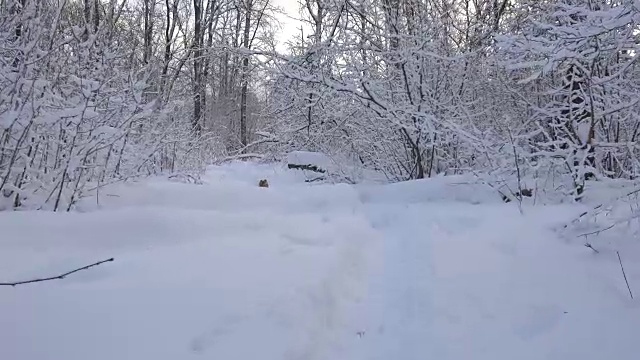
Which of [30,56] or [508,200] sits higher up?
[30,56]

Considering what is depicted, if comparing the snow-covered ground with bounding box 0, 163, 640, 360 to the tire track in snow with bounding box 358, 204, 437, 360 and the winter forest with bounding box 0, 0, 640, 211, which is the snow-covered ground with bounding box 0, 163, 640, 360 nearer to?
the tire track in snow with bounding box 358, 204, 437, 360

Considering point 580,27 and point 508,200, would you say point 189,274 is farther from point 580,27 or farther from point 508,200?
point 508,200

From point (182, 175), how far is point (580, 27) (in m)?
4.82

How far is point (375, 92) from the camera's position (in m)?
6.02

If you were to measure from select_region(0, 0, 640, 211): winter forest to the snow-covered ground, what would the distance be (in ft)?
1.80

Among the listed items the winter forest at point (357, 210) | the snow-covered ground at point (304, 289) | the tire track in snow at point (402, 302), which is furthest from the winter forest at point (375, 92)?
the tire track in snow at point (402, 302)

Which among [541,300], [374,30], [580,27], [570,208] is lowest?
[541,300]

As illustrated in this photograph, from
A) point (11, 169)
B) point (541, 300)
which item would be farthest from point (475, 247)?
point (11, 169)

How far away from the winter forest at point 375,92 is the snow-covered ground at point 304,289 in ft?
1.80

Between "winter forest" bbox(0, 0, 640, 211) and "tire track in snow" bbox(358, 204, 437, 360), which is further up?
"winter forest" bbox(0, 0, 640, 211)

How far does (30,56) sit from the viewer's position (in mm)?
3314

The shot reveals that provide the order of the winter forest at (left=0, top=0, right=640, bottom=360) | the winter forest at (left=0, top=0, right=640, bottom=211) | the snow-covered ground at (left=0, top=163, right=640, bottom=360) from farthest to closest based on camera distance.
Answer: the winter forest at (left=0, top=0, right=640, bottom=211) → the winter forest at (left=0, top=0, right=640, bottom=360) → the snow-covered ground at (left=0, top=163, right=640, bottom=360)

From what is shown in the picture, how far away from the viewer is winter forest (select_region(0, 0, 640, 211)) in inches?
127

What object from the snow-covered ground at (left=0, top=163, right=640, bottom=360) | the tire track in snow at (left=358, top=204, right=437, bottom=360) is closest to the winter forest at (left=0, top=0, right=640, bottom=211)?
the snow-covered ground at (left=0, top=163, right=640, bottom=360)
